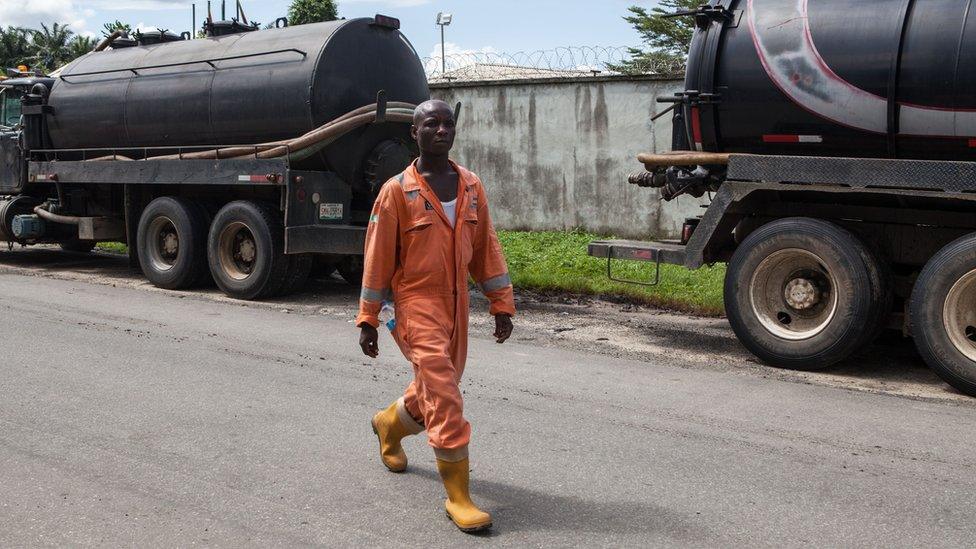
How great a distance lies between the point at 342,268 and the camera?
12562mm

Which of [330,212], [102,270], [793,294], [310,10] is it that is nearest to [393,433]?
[793,294]

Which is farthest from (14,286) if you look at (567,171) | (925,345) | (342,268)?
(925,345)

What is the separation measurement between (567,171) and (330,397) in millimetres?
10960

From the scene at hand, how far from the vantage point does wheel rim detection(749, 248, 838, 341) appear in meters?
7.86

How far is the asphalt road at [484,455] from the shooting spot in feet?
14.4

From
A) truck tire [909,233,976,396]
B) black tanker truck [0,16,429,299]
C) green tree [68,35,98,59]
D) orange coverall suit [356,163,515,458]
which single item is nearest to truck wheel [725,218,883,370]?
truck tire [909,233,976,396]

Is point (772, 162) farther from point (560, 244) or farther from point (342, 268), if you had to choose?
point (560, 244)

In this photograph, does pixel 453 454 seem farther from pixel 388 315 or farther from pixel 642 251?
pixel 642 251

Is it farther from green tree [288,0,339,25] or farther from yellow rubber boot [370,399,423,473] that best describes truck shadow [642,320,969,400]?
green tree [288,0,339,25]

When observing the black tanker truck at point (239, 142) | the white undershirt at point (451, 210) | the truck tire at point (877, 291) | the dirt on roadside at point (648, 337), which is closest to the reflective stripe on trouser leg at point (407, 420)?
the white undershirt at point (451, 210)

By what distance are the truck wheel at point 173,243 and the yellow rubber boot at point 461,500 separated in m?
8.39

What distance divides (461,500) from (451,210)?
121 centimetres

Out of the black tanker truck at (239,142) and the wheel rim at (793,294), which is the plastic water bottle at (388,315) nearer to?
the wheel rim at (793,294)

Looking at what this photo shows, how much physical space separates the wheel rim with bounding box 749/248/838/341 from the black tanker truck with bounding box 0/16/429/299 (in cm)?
430
